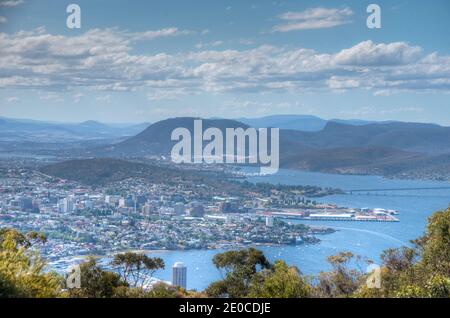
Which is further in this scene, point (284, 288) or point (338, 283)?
point (338, 283)

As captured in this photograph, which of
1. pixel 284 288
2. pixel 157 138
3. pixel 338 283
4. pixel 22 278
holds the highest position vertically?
pixel 157 138

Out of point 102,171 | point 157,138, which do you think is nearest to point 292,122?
point 157,138

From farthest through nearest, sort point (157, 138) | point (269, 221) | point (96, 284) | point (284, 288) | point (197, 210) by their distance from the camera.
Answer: point (157, 138) → point (269, 221) → point (197, 210) → point (96, 284) → point (284, 288)

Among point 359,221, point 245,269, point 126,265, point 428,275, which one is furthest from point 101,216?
point 428,275

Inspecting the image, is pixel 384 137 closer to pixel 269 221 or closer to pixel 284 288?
pixel 269 221

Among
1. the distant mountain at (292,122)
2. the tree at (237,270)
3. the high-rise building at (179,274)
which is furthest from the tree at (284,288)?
the distant mountain at (292,122)
